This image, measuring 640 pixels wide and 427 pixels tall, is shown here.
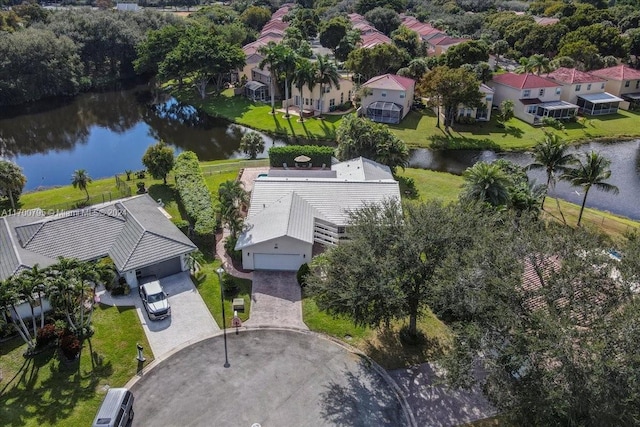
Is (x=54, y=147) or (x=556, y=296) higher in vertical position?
(x=556, y=296)

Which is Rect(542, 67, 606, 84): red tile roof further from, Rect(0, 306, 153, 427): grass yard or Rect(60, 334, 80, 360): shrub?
Rect(60, 334, 80, 360): shrub

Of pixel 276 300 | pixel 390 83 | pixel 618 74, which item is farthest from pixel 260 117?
pixel 618 74

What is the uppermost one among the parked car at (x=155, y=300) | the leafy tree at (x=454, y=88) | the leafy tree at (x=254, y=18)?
the leafy tree at (x=254, y=18)

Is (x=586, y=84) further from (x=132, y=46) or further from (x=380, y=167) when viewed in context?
(x=132, y=46)

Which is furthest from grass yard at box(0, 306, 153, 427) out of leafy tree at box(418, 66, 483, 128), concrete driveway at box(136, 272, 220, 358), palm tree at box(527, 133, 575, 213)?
leafy tree at box(418, 66, 483, 128)

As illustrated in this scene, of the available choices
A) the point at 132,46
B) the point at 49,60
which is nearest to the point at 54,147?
the point at 49,60

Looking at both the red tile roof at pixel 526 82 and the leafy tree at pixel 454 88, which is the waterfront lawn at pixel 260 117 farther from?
the red tile roof at pixel 526 82

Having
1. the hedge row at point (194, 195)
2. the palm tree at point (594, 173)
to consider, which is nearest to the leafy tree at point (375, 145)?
the hedge row at point (194, 195)
